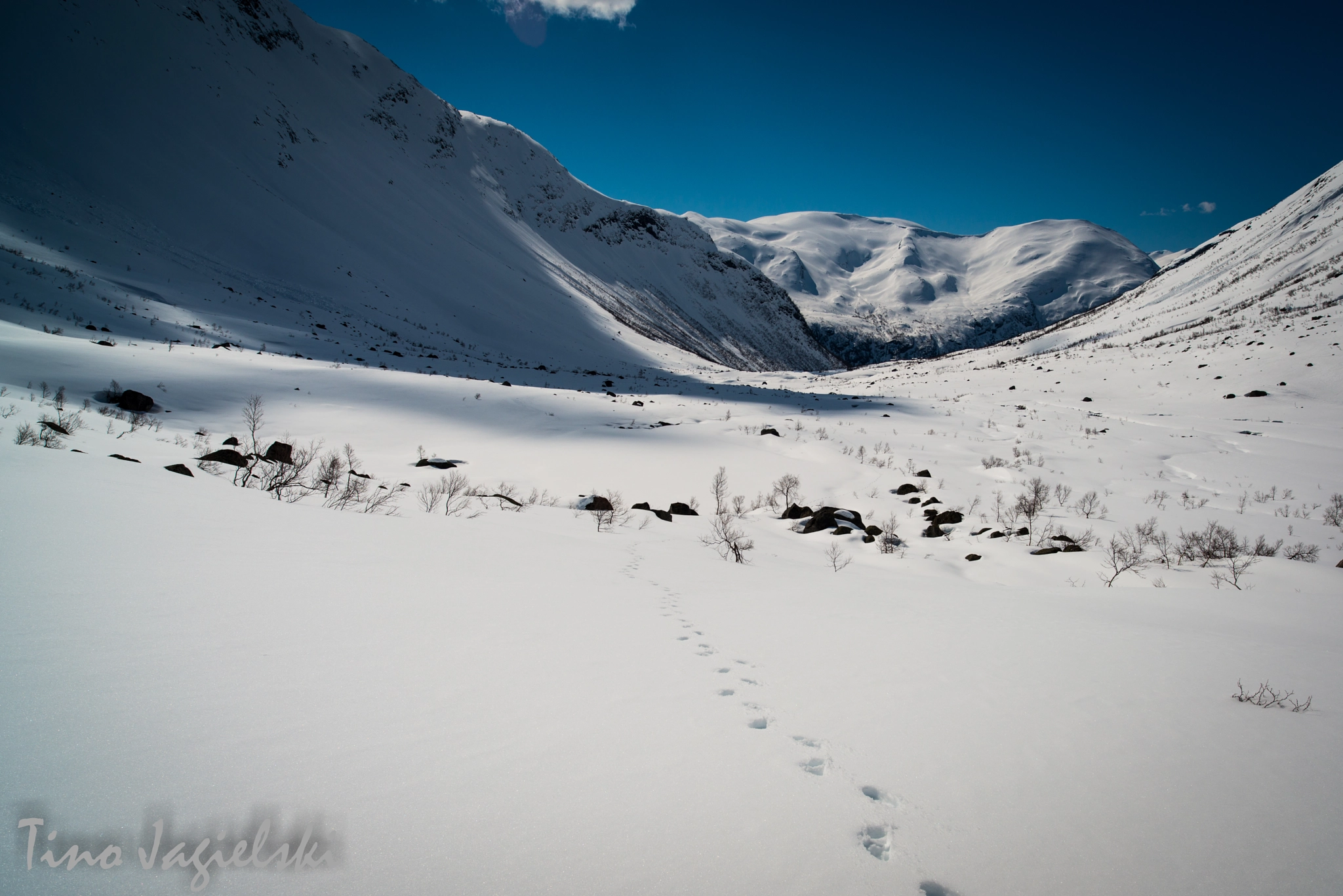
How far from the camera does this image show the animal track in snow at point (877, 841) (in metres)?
A: 1.46

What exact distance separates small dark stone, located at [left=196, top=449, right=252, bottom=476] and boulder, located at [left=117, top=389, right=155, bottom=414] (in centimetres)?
504

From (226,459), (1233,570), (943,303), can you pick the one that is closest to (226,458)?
(226,459)

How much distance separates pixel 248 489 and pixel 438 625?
12.9 ft

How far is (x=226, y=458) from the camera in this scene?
602 centimetres

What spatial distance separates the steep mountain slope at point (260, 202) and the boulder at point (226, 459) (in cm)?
1340

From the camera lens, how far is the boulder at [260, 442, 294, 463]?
247 inches

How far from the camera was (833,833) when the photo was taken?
1.49 metres

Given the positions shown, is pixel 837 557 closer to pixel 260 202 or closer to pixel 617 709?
pixel 617 709

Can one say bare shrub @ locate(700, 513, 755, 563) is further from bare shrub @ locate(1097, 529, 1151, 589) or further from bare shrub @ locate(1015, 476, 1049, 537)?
bare shrub @ locate(1015, 476, 1049, 537)

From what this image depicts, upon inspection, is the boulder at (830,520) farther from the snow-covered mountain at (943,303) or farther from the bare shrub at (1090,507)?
the snow-covered mountain at (943,303)

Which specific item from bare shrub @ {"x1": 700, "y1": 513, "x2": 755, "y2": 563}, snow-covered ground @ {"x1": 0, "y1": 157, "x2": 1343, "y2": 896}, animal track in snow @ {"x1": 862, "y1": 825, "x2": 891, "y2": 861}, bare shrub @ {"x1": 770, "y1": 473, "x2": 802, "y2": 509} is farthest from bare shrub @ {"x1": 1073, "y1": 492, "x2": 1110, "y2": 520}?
animal track in snow @ {"x1": 862, "y1": 825, "x2": 891, "y2": 861}

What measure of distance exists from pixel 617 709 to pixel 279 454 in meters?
6.68

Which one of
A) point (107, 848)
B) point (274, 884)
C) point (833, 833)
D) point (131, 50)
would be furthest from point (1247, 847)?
point (131, 50)

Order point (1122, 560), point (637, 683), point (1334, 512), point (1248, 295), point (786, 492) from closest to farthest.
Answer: point (637, 683), point (1122, 560), point (1334, 512), point (786, 492), point (1248, 295)
